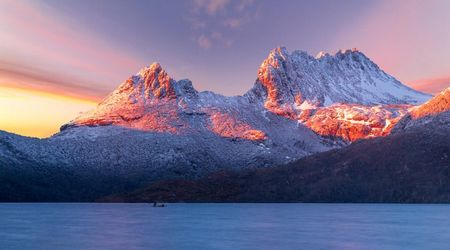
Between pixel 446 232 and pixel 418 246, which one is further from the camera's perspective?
pixel 446 232

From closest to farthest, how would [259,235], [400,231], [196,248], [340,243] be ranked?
[196,248] → [340,243] → [259,235] → [400,231]

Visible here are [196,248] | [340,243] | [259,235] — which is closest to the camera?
[196,248]

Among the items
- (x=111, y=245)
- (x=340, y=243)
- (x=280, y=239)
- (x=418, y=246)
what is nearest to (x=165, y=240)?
(x=111, y=245)

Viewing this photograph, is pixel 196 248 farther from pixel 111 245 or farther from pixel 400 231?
pixel 400 231

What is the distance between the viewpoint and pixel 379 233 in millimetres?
99375

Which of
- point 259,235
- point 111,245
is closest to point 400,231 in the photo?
point 259,235

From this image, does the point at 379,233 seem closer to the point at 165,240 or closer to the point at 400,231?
the point at 400,231

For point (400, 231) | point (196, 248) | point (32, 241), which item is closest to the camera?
point (196, 248)

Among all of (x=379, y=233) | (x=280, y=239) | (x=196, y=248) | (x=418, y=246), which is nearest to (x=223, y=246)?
(x=196, y=248)

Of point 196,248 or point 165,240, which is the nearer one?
point 196,248

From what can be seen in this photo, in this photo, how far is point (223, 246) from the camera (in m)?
76.8

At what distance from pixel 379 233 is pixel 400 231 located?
23.7 ft

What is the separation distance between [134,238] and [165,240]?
554cm

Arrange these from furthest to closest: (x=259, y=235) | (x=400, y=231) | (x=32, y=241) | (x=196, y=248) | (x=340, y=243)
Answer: (x=400, y=231), (x=259, y=235), (x=32, y=241), (x=340, y=243), (x=196, y=248)
